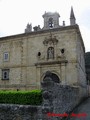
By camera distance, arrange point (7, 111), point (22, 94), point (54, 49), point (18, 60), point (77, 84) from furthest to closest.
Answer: point (18, 60), point (54, 49), point (77, 84), point (22, 94), point (7, 111)

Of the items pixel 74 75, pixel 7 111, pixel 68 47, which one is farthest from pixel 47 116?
pixel 68 47

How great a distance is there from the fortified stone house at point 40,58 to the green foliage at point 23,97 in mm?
11715

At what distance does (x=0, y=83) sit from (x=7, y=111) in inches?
699

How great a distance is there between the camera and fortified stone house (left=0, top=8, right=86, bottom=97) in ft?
76.3

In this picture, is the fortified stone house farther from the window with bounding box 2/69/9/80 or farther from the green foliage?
the green foliage

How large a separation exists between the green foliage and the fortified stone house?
1172 cm

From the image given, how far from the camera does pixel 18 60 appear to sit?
26797 millimetres

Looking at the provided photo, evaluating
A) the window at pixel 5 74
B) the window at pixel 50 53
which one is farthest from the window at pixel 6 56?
the window at pixel 50 53

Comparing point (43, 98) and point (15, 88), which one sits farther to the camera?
point (15, 88)

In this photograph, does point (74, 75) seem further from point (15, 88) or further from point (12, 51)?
point (12, 51)

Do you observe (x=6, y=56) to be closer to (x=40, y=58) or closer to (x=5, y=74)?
(x=5, y=74)

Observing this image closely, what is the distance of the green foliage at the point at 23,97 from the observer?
10.8 meters

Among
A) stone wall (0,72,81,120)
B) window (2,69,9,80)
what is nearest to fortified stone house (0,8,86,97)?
window (2,69,9,80)

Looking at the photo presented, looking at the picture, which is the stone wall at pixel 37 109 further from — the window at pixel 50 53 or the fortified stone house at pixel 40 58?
the window at pixel 50 53
